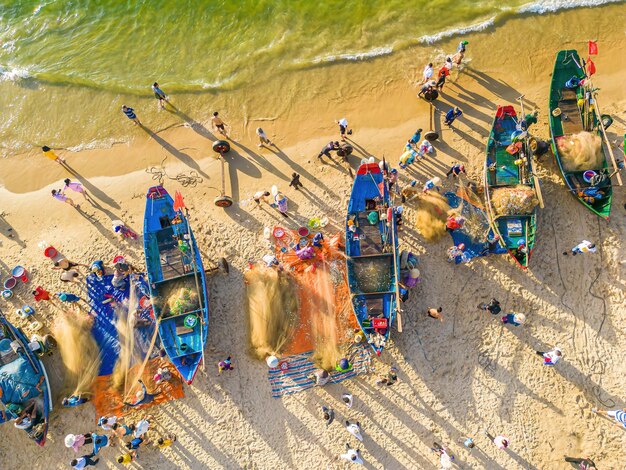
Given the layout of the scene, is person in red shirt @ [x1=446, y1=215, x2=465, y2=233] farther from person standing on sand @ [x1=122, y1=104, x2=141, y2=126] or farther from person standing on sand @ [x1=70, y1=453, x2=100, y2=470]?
person standing on sand @ [x1=70, y1=453, x2=100, y2=470]

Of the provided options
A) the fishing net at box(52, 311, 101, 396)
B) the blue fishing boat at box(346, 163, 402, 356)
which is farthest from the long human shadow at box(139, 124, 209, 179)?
the fishing net at box(52, 311, 101, 396)

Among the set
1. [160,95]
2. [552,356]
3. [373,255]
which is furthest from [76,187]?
[552,356]

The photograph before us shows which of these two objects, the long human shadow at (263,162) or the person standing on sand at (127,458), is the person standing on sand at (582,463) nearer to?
the long human shadow at (263,162)

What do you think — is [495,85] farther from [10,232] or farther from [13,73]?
[13,73]

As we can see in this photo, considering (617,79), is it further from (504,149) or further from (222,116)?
(222,116)

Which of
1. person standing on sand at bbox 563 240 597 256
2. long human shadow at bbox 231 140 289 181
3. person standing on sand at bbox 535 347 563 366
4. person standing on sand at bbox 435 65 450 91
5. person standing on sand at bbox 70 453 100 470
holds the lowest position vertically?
person standing on sand at bbox 70 453 100 470

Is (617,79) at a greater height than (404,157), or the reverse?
(617,79)

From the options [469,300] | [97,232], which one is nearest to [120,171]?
[97,232]
